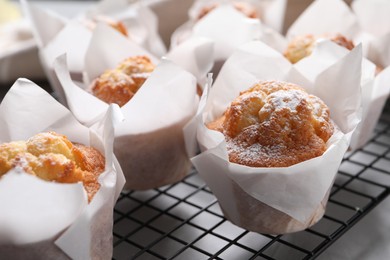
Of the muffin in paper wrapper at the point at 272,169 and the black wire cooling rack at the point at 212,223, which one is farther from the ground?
the muffin in paper wrapper at the point at 272,169

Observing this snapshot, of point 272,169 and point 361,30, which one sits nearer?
point 272,169

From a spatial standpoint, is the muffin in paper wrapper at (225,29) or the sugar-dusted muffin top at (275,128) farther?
the muffin in paper wrapper at (225,29)

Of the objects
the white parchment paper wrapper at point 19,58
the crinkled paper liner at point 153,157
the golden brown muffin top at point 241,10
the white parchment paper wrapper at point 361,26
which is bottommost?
the white parchment paper wrapper at point 19,58

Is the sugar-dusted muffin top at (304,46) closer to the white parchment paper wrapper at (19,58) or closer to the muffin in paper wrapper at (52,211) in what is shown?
the muffin in paper wrapper at (52,211)

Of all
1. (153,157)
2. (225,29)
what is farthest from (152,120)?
(225,29)

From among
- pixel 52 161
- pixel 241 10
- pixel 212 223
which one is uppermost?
pixel 52 161

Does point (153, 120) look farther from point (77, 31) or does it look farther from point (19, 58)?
point (19, 58)

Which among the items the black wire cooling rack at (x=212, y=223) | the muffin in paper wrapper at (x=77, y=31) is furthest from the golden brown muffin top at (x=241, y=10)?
the black wire cooling rack at (x=212, y=223)

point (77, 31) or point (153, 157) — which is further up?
point (77, 31)
